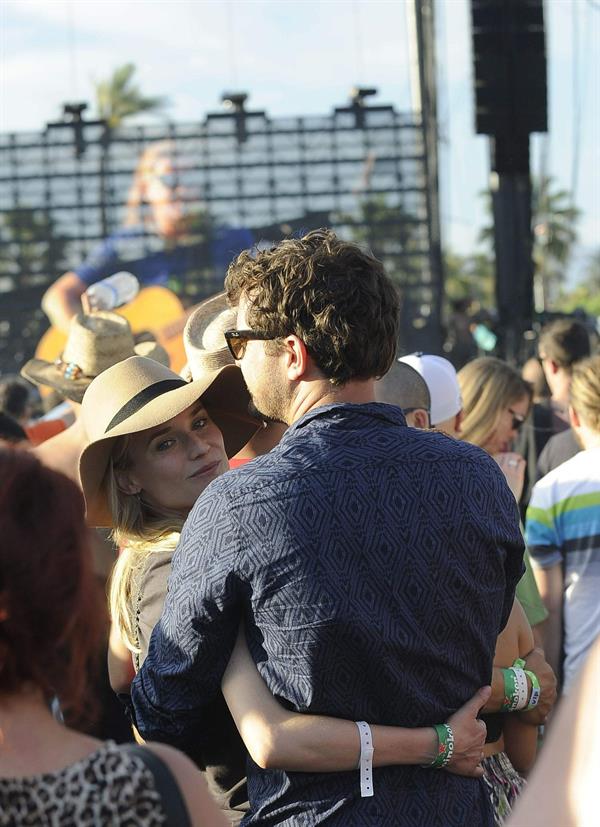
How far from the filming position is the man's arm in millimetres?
16688

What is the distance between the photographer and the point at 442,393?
12.0ft

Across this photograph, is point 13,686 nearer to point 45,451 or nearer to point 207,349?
point 207,349

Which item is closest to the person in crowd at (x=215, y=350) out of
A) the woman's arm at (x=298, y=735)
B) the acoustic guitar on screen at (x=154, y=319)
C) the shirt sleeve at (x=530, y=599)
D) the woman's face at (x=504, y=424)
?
the shirt sleeve at (x=530, y=599)

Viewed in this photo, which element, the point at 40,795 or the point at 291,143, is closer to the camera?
the point at 40,795

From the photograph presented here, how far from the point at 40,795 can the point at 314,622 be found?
0.56 meters

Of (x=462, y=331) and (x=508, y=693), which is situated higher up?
(x=508, y=693)

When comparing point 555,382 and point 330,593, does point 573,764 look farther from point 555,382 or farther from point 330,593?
point 555,382

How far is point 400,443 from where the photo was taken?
1.89m

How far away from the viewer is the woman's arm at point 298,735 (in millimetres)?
1808

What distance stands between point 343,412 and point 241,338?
0.80ft

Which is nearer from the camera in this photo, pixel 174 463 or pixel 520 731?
pixel 520 731

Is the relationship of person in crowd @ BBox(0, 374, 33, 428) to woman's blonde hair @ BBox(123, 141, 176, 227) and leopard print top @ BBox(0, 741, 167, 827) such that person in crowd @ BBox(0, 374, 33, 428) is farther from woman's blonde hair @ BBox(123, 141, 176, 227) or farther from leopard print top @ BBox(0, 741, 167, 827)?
woman's blonde hair @ BBox(123, 141, 176, 227)

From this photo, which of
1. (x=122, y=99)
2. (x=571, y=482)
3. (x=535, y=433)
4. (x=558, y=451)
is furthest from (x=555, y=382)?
(x=122, y=99)

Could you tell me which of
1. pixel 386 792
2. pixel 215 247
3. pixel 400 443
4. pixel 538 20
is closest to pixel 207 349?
pixel 400 443
